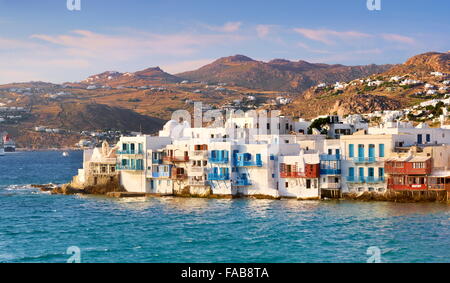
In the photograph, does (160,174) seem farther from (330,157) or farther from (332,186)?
(332,186)

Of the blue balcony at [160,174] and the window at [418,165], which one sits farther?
the blue balcony at [160,174]

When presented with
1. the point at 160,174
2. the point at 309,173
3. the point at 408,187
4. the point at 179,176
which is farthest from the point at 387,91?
the point at 408,187

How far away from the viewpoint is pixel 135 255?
30.3 metres

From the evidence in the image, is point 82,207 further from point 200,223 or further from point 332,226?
point 332,226

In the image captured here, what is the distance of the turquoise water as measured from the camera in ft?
98.2

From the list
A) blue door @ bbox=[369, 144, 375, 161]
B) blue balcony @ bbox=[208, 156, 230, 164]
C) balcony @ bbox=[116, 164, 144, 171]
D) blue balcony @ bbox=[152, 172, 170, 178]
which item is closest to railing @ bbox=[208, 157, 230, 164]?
blue balcony @ bbox=[208, 156, 230, 164]

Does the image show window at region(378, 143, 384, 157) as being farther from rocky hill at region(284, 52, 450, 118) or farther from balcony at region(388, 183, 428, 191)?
rocky hill at region(284, 52, 450, 118)

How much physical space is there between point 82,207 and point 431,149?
76.3 feet

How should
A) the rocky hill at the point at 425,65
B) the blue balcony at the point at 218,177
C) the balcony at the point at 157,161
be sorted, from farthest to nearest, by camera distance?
the rocky hill at the point at 425,65
the balcony at the point at 157,161
the blue balcony at the point at 218,177

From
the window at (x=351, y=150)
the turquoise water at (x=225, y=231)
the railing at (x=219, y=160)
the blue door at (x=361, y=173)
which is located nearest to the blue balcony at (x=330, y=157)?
the window at (x=351, y=150)

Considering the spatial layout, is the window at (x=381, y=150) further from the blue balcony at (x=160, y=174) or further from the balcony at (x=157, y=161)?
the balcony at (x=157, y=161)

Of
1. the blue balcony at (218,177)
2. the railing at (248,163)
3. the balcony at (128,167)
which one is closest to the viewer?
the railing at (248,163)

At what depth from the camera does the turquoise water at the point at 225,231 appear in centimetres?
Result: 2994
